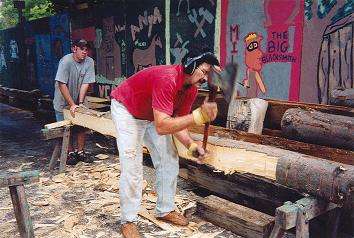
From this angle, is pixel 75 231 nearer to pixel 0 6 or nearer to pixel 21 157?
pixel 21 157

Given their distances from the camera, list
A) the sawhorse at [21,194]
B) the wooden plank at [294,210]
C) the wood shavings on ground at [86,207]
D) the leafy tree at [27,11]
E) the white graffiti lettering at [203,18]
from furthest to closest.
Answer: the leafy tree at [27,11] < the white graffiti lettering at [203,18] < the wood shavings on ground at [86,207] < the sawhorse at [21,194] < the wooden plank at [294,210]

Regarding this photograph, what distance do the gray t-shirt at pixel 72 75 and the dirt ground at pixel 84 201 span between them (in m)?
1.34

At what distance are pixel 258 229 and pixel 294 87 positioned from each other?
13.1 ft

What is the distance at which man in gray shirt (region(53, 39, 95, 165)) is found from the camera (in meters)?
6.77

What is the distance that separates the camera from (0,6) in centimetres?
3494

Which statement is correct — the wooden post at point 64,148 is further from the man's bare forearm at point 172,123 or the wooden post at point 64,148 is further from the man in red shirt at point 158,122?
the man's bare forearm at point 172,123

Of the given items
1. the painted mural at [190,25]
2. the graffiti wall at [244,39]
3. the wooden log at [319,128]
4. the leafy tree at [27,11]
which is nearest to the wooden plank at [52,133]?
the graffiti wall at [244,39]

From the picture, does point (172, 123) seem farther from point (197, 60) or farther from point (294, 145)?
point (294, 145)

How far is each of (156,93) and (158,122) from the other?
0.29 meters

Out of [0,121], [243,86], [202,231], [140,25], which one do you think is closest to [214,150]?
[202,231]

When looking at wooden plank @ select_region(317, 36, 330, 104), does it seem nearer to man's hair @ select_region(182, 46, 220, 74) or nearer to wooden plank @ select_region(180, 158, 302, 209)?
wooden plank @ select_region(180, 158, 302, 209)

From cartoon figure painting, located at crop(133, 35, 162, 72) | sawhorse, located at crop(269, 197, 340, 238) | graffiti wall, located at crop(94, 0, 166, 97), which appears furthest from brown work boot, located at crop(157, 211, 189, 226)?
cartoon figure painting, located at crop(133, 35, 162, 72)

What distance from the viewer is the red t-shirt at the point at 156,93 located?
3.53m

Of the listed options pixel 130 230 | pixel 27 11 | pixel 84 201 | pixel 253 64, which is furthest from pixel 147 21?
pixel 27 11
